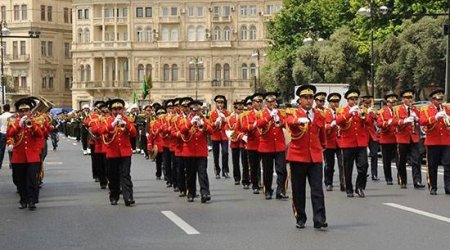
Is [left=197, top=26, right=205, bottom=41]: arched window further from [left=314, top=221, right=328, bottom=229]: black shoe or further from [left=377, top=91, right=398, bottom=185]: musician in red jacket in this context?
[left=314, top=221, right=328, bottom=229]: black shoe

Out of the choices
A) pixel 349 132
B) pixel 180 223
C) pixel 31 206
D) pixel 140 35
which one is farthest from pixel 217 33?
pixel 180 223

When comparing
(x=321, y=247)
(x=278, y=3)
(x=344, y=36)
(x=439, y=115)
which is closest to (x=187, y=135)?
(x=439, y=115)

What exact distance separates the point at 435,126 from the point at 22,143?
7.46 m

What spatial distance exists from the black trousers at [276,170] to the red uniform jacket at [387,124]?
311 centimetres

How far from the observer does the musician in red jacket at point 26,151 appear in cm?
1600

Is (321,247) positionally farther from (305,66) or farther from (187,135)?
(305,66)

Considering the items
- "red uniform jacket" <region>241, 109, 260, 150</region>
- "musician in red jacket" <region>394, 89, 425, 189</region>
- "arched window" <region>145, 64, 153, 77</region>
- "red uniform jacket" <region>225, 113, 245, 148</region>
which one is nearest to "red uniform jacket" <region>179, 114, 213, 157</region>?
"red uniform jacket" <region>241, 109, 260, 150</region>

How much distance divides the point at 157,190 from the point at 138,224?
5924 mm

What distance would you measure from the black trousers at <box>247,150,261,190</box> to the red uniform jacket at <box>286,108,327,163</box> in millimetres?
5308

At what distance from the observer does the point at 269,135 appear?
57.0 feet

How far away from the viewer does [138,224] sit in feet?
44.0

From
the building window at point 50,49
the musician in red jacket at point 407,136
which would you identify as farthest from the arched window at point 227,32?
the musician in red jacket at point 407,136

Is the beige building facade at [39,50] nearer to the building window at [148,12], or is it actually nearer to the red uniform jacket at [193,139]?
the building window at [148,12]

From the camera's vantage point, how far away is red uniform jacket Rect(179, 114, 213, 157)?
1661cm
